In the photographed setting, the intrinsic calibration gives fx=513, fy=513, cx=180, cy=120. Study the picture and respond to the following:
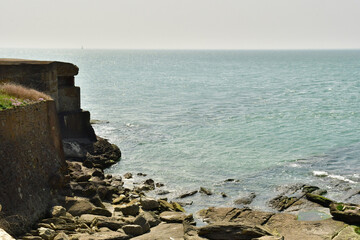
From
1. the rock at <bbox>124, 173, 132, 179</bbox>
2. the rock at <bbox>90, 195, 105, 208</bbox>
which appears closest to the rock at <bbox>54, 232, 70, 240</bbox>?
the rock at <bbox>90, 195, 105, 208</bbox>

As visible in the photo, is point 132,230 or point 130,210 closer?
point 132,230

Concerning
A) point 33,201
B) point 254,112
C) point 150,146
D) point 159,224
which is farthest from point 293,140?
point 33,201

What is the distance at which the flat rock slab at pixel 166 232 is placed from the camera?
19.1 m

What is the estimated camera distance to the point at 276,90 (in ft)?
277

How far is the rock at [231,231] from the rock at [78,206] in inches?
191

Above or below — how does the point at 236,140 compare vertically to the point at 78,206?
below

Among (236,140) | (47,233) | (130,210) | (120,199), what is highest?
(47,233)

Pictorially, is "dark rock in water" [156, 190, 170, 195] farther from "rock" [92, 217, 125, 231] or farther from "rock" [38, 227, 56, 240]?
"rock" [38, 227, 56, 240]

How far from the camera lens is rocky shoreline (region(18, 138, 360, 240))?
19.0 m

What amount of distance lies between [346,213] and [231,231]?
6.21m

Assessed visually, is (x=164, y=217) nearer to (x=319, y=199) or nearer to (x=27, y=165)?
(x=27, y=165)

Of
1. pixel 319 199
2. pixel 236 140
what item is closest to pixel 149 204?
pixel 319 199

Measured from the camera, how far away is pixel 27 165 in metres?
20.0

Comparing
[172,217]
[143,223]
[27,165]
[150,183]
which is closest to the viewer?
[143,223]
